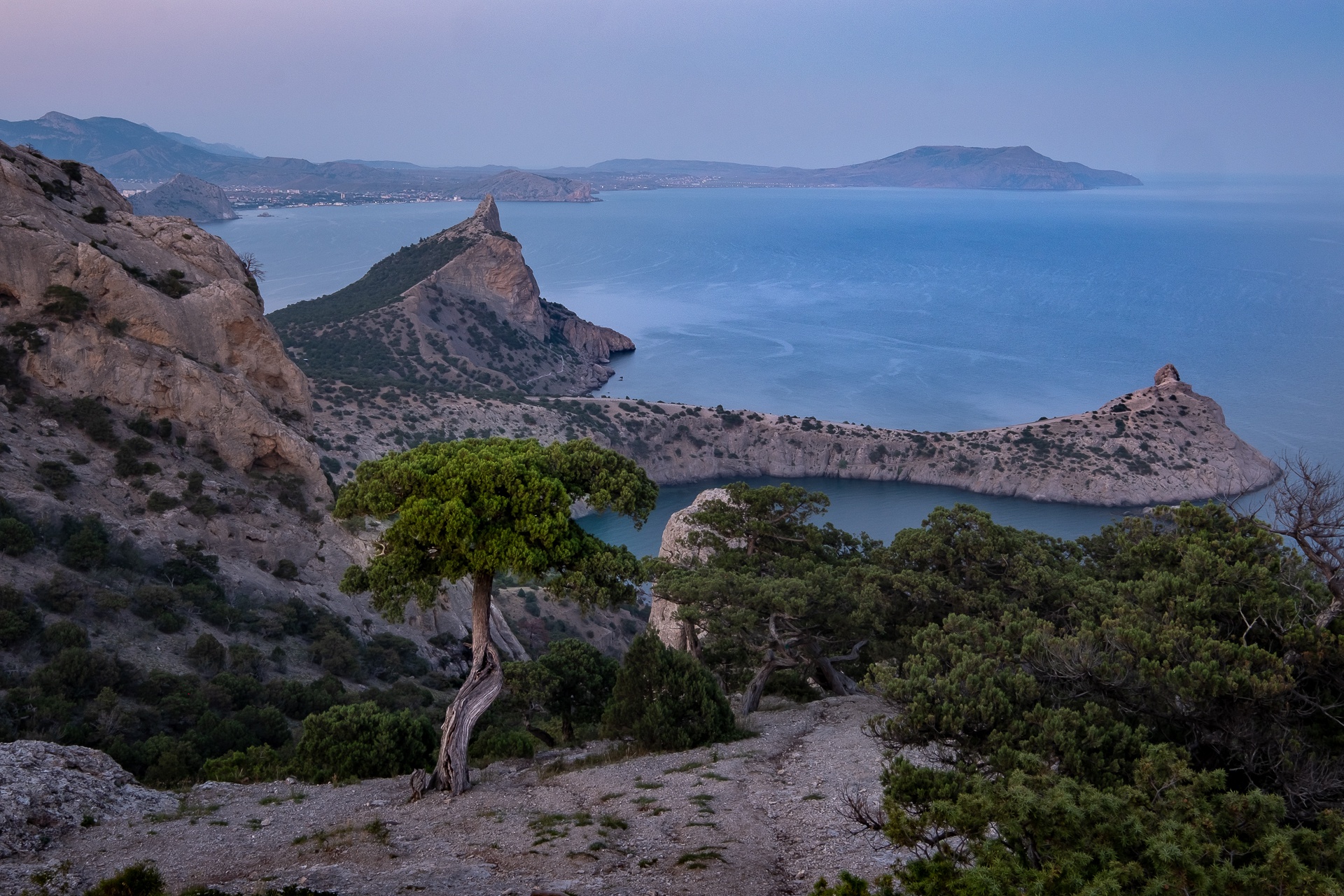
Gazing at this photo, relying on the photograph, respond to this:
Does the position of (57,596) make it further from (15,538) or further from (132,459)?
(132,459)

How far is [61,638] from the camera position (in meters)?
16.5

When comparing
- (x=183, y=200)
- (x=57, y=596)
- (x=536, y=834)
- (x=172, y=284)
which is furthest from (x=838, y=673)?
(x=183, y=200)

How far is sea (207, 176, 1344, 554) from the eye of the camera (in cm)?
7519

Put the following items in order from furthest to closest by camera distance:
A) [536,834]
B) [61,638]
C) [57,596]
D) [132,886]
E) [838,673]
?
[838,673], [57,596], [61,638], [536,834], [132,886]

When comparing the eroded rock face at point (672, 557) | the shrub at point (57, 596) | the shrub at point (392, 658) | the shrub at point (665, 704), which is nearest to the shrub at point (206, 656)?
the shrub at point (57, 596)

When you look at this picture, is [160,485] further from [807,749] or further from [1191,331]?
[1191,331]

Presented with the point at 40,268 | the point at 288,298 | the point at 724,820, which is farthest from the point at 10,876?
the point at 288,298

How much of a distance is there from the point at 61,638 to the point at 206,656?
2793 mm

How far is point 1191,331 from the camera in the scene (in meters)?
118

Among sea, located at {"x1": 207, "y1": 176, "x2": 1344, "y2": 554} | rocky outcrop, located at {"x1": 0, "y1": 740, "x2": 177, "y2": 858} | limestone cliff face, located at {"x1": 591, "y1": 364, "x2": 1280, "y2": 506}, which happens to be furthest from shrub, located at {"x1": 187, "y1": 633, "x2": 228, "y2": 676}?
limestone cliff face, located at {"x1": 591, "y1": 364, "x2": 1280, "y2": 506}

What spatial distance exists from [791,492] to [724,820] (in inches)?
414

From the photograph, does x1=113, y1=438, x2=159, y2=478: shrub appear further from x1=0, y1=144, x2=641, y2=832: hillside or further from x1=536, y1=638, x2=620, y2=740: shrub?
x1=536, y1=638, x2=620, y2=740: shrub

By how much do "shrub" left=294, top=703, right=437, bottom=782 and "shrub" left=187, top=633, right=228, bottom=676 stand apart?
6.25 meters

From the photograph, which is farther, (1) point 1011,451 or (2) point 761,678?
(1) point 1011,451
